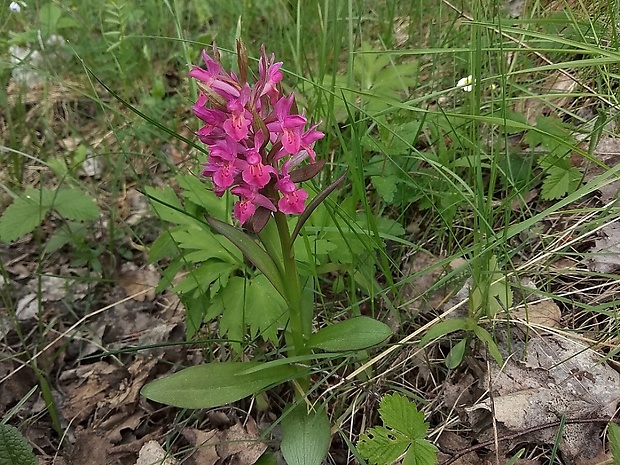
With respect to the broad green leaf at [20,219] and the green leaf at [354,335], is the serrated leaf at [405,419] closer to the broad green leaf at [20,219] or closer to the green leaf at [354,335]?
the green leaf at [354,335]

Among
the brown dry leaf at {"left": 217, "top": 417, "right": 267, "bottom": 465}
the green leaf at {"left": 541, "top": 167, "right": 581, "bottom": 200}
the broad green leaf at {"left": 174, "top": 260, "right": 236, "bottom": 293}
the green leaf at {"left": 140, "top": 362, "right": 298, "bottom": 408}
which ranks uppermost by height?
the broad green leaf at {"left": 174, "top": 260, "right": 236, "bottom": 293}

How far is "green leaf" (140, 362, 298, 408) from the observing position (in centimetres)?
132

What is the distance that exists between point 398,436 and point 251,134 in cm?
73

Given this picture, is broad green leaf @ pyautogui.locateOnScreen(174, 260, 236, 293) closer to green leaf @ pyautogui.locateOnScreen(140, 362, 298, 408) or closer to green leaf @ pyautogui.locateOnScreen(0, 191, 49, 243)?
green leaf @ pyautogui.locateOnScreen(140, 362, 298, 408)

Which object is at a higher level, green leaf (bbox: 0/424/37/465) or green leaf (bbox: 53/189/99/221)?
green leaf (bbox: 53/189/99/221)

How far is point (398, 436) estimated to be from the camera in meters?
1.22

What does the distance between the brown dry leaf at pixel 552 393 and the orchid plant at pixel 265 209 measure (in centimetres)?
36

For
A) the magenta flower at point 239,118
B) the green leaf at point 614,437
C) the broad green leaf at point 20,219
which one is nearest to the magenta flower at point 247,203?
the magenta flower at point 239,118

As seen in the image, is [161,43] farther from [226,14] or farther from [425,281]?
[425,281]

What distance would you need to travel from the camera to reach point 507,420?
1.36 meters

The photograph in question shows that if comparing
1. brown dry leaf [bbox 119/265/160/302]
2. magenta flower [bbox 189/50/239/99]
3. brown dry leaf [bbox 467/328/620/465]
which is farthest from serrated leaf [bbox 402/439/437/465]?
brown dry leaf [bbox 119/265/160/302]

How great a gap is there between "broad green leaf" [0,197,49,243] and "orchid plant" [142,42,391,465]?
991 mm

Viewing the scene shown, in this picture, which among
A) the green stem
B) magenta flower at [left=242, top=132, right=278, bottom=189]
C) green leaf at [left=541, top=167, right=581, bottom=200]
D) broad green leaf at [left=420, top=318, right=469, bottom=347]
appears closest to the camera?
magenta flower at [left=242, top=132, right=278, bottom=189]

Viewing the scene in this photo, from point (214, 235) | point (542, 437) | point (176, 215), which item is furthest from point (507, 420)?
point (176, 215)
